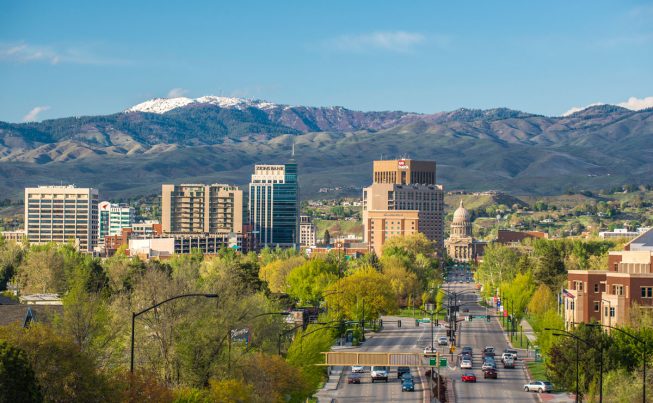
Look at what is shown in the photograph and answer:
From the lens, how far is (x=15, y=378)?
6225 cm

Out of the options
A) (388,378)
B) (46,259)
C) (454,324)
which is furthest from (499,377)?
(46,259)

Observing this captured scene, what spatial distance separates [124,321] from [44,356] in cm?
2338

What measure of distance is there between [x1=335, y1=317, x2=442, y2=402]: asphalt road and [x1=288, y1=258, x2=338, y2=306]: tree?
18.1 metres

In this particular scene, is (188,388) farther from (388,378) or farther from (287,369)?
(388,378)

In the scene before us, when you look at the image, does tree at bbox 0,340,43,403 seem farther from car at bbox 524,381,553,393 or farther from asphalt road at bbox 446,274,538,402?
car at bbox 524,381,553,393

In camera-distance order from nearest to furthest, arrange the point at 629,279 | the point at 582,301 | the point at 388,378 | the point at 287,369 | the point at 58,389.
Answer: the point at 58,389, the point at 287,369, the point at 388,378, the point at 629,279, the point at 582,301

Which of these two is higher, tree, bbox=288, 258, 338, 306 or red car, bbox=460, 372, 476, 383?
tree, bbox=288, 258, 338, 306

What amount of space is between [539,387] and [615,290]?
1238 inches

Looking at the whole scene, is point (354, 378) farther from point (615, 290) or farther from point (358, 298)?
point (358, 298)

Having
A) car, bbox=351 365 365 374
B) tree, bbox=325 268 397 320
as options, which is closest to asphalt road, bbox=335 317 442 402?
car, bbox=351 365 365 374

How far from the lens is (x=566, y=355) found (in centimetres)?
9781

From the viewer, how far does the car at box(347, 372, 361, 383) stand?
4291 inches

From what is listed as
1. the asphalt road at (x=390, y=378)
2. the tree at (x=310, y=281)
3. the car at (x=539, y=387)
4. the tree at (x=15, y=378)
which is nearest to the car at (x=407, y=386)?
the asphalt road at (x=390, y=378)

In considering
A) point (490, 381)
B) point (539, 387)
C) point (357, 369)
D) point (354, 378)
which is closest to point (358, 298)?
point (357, 369)
